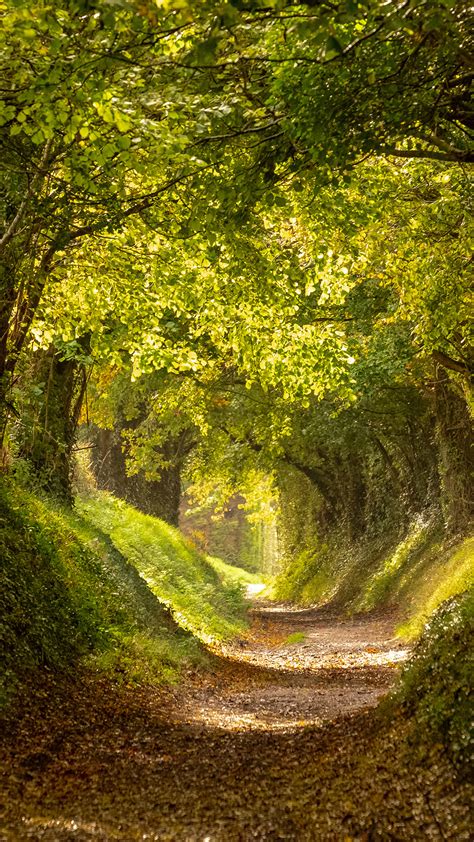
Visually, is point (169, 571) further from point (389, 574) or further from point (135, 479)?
point (135, 479)

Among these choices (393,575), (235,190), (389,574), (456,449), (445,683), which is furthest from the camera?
(389,574)

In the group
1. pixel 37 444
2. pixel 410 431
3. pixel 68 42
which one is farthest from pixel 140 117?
pixel 410 431

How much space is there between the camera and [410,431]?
29.7 metres

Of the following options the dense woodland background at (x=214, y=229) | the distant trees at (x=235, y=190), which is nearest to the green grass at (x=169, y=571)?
the dense woodland background at (x=214, y=229)

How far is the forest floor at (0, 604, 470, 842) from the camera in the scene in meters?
5.04

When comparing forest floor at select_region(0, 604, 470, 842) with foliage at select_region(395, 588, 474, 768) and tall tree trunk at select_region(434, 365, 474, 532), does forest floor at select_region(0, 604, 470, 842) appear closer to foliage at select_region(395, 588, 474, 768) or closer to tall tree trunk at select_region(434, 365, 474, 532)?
foliage at select_region(395, 588, 474, 768)

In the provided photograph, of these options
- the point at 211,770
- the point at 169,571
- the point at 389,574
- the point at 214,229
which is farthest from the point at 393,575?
the point at 211,770

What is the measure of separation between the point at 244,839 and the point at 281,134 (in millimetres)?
6027

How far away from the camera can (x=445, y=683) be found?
629cm

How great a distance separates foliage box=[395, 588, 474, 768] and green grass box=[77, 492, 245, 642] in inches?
415

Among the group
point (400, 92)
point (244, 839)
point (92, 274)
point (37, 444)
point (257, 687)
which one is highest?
point (400, 92)

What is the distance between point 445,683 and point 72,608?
5.90 metres

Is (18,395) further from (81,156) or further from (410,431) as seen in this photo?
(410,431)

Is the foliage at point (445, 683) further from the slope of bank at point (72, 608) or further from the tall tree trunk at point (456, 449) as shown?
the tall tree trunk at point (456, 449)
